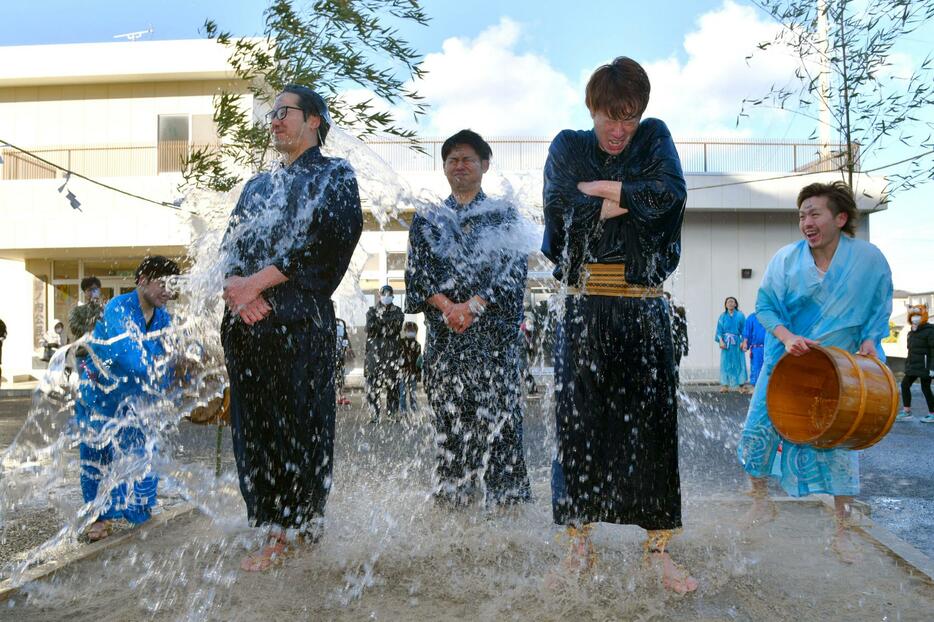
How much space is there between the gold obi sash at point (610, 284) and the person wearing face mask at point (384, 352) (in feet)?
26.0

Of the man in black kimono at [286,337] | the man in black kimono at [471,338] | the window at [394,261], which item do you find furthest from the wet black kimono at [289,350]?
the window at [394,261]

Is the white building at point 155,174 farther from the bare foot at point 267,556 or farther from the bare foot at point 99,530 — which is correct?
the bare foot at point 267,556

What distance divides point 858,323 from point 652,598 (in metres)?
1.92

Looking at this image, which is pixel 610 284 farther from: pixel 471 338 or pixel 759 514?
pixel 759 514

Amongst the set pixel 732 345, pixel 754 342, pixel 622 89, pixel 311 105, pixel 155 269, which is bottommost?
pixel 732 345

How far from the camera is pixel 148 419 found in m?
4.34

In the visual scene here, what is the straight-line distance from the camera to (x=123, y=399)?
426 centimetres

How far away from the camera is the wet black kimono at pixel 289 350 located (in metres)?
3.48

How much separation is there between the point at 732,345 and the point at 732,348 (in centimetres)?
16

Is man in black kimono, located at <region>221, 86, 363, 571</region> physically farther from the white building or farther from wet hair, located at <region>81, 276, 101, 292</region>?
the white building

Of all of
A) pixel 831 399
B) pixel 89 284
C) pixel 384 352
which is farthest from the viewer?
pixel 384 352

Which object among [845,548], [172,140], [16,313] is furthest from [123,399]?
[16,313]

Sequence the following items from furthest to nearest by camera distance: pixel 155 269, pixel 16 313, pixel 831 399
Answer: pixel 16 313, pixel 155 269, pixel 831 399

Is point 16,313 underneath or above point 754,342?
above
